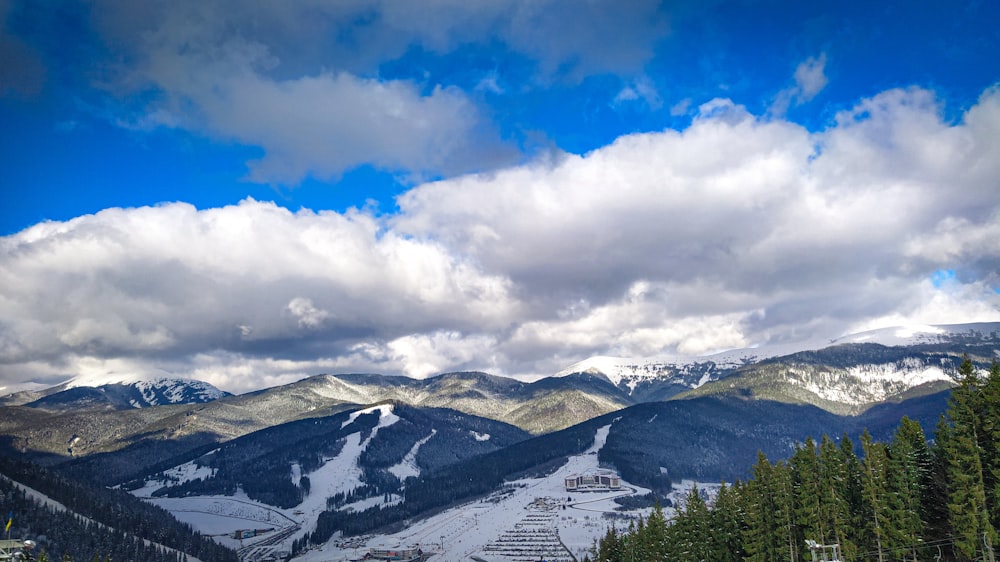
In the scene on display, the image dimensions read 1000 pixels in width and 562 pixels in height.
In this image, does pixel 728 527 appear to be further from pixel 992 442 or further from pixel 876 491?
pixel 992 442

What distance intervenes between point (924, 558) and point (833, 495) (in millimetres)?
10464

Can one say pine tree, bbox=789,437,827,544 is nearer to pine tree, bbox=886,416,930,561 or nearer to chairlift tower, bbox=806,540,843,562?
chairlift tower, bbox=806,540,843,562

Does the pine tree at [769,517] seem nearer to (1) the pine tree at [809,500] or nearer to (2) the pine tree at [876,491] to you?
(1) the pine tree at [809,500]

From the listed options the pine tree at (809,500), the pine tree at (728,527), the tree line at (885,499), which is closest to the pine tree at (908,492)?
the tree line at (885,499)

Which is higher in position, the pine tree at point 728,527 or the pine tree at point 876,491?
the pine tree at point 876,491

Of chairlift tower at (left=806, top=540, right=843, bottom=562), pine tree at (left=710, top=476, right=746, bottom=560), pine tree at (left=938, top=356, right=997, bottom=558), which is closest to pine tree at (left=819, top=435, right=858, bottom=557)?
chairlift tower at (left=806, top=540, right=843, bottom=562)

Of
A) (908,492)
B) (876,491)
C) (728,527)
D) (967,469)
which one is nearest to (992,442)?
(967,469)

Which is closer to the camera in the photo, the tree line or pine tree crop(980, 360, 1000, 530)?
pine tree crop(980, 360, 1000, 530)

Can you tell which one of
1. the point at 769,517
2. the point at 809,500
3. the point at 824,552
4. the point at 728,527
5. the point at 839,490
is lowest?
the point at 728,527

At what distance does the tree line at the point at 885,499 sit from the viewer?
61000mm

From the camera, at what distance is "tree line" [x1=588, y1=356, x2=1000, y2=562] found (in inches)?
2402

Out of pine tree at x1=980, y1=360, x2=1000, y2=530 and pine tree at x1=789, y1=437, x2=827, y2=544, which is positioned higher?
pine tree at x1=980, y1=360, x2=1000, y2=530

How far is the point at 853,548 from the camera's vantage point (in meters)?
72.6

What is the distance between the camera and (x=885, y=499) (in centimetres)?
7012
